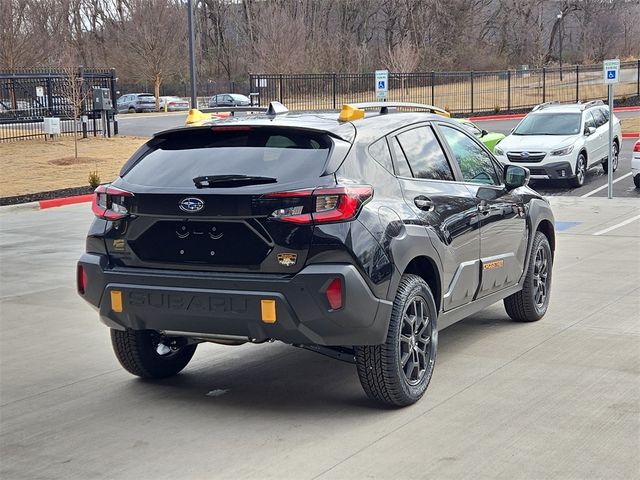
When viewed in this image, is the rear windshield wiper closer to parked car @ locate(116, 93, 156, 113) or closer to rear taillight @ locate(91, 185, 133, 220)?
rear taillight @ locate(91, 185, 133, 220)

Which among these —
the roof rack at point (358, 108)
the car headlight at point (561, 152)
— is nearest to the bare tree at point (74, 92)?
the car headlight at point (561, 152)

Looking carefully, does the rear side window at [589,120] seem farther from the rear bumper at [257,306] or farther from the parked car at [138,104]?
the parked car at [138,104]

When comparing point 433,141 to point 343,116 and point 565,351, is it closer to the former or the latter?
point 343,116

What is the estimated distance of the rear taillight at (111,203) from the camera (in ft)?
19.2

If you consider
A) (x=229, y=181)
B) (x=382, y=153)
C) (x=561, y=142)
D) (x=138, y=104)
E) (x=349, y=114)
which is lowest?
(x=561, y=142)

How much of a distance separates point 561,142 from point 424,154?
1465 cm

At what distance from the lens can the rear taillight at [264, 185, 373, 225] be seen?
5.39m

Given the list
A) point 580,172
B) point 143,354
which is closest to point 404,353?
point 143,354

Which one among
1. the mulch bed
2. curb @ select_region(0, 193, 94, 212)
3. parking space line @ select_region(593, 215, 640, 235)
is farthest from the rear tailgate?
the mulch bed

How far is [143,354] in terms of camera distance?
21.1 feet

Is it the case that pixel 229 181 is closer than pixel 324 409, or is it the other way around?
pixel 229 181

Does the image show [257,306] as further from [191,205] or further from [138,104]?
[138,104]

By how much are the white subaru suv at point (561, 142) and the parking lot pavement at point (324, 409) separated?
1148 centimetres

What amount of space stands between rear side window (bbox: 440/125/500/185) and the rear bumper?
75.3 inches
